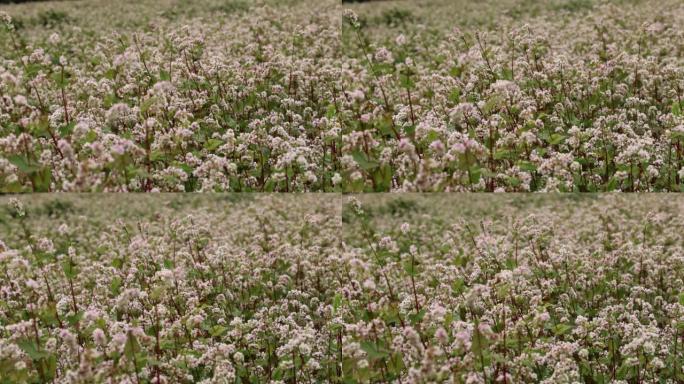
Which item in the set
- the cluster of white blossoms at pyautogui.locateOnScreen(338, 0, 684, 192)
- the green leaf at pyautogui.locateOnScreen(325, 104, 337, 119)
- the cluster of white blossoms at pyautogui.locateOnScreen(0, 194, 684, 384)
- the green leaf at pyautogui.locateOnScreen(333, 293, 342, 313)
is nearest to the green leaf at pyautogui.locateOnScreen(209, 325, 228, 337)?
the cluster of white blossoms at pyautogui.locateOnScreen(0, 194, 684, 384)

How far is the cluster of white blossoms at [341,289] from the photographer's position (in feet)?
18.2

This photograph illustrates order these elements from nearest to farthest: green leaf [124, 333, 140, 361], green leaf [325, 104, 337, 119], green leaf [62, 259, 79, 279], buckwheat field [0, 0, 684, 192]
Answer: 1. green leaf [124, 333, 140, 361]
2. green leaf [62, 259, 79, 279]
3. buckwheat field [0, 0, 684, 192]
4. green leaf [325, 104, 337, 119]

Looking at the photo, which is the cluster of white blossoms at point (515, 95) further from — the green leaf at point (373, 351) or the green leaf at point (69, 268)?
the green leaf at point (69, 268)

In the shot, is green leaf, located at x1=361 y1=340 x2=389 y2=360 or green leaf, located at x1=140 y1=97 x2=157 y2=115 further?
green leaf, located at x1=140 y1=97 x2=157 y2=115

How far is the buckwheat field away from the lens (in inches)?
244

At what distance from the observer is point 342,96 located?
669cm

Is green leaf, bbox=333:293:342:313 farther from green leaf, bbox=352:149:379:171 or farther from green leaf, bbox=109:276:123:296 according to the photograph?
green leaf, bbox=109:276:123:296

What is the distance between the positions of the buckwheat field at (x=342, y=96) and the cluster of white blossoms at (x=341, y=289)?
234 millimetres

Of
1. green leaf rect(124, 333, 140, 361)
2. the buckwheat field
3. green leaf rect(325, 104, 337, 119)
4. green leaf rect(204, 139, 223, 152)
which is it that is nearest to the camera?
green leaf rect(124, 333, 140, 361)

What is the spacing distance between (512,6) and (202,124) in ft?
8.69

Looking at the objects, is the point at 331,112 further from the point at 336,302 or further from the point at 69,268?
the point at 69,268

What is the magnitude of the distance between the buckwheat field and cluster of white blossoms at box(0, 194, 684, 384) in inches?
9.2

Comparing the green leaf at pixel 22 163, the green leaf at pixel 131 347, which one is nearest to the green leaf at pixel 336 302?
the green leaf at pixel 131 347

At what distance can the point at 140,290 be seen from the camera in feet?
20.0
